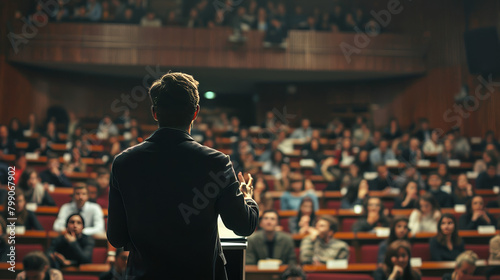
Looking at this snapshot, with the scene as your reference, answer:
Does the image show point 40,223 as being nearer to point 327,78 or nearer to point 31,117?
point 31,117

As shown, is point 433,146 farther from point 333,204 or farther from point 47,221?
point 47,221

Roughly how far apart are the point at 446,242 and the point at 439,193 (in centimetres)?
89

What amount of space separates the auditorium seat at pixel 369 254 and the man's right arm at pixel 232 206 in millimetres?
2020

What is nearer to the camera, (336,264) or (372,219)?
(336,264)

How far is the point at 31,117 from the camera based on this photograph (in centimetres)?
502

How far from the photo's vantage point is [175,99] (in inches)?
29.6

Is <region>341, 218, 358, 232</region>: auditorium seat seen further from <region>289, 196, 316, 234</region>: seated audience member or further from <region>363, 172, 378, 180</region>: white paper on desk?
<region>363, 172, 378, 180</region>: white paper on desk

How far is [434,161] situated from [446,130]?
0.98 m

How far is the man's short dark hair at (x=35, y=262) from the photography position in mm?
1917

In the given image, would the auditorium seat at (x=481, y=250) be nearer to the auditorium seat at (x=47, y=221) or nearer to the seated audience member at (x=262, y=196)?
the seated audience member at (x=262, y=196)

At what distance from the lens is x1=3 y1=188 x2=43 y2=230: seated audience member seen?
2.64 meters

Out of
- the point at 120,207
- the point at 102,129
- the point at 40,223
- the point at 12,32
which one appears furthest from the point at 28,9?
the point at 120,207

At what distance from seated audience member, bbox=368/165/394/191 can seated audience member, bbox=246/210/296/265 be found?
149 centimetres

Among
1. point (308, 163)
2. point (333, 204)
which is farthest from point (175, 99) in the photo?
point (308, 163)
